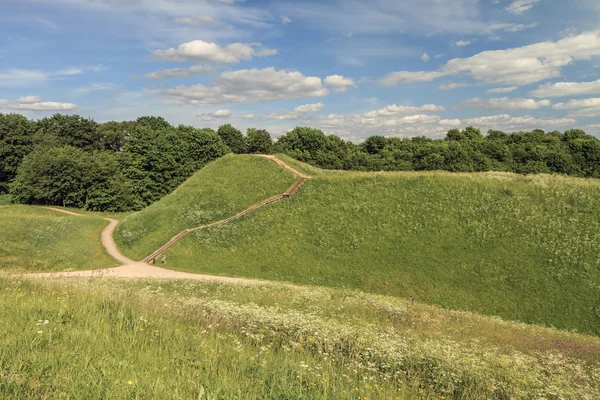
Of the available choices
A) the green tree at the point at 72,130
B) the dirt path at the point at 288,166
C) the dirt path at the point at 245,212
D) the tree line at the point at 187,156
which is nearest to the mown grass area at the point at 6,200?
the tree line at the point at 187,156

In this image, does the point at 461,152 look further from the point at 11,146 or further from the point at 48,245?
the point at 11,146

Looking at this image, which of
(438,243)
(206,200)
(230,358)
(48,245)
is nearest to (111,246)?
(48,245)

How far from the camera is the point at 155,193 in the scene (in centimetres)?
7419

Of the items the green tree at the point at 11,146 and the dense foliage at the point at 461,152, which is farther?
the green tree at the point at 11,146

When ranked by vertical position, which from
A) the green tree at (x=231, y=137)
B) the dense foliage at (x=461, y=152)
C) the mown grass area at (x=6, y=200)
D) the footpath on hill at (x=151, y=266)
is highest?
Answer: the green tree at (x=231, y=137)

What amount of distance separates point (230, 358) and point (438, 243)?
29165 mm

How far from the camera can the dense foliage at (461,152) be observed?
2667 inches

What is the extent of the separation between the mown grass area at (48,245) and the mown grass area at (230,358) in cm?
2462

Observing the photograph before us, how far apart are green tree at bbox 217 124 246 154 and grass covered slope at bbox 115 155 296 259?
39.7 m

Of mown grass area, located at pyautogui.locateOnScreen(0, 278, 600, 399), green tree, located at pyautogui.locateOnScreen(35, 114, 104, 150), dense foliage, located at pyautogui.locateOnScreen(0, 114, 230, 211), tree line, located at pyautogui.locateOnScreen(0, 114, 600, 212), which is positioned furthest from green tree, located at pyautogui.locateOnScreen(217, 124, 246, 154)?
mown grass area, located at pyautogui.locateOnScreen(0, 278, 600, 399)

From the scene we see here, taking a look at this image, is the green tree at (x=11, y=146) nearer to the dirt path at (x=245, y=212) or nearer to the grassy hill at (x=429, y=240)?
the grassy hill at (x=429, y=240)

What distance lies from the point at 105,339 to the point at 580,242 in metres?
35.6

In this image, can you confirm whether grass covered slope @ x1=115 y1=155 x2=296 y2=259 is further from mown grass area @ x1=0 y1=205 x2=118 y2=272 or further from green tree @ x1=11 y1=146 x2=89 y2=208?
green tree @ x1=11 y1=146 x2=89 y2=208

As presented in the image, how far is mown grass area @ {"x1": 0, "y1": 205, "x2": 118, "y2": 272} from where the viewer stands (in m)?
32.4
